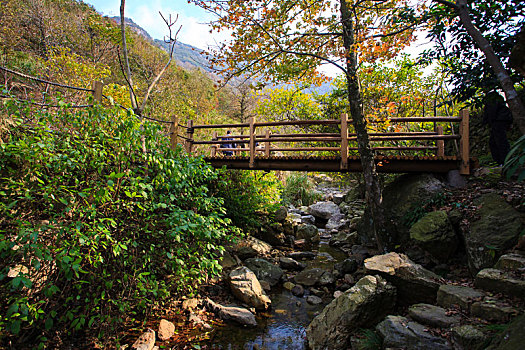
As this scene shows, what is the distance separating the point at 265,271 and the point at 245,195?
232 cm

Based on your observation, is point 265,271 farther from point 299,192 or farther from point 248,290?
point 299,192

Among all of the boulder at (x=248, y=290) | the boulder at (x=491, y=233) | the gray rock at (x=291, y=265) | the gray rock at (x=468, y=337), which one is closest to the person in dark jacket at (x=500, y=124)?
the boulder at (x=491, y=233)

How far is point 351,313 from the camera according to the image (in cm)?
336

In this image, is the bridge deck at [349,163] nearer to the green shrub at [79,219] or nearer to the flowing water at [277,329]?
the flowing water at [277,329]

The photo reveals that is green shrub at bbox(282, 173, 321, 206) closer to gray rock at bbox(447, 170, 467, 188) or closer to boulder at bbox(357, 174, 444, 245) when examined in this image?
boulder at bbox(357, 174, 444, 245)

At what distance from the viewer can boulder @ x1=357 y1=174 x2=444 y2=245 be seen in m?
5.54

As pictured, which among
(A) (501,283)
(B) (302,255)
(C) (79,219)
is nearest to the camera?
(C) (79,219)

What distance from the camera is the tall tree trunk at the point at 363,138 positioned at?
525 centimetres

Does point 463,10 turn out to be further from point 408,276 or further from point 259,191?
point 259,191

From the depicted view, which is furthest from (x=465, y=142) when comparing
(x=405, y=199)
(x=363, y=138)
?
(x=363, y=138)

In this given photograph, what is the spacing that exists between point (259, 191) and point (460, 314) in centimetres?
562

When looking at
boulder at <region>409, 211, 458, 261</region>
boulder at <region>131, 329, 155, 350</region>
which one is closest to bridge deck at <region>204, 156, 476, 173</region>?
boulder at <region>409, 211, 458, 261</region>

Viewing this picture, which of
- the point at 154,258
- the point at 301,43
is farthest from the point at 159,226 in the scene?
the point at 301,43

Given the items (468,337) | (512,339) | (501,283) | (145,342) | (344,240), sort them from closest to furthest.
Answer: (512,339), (468,337), (501,283), (145,342), (344,240)
